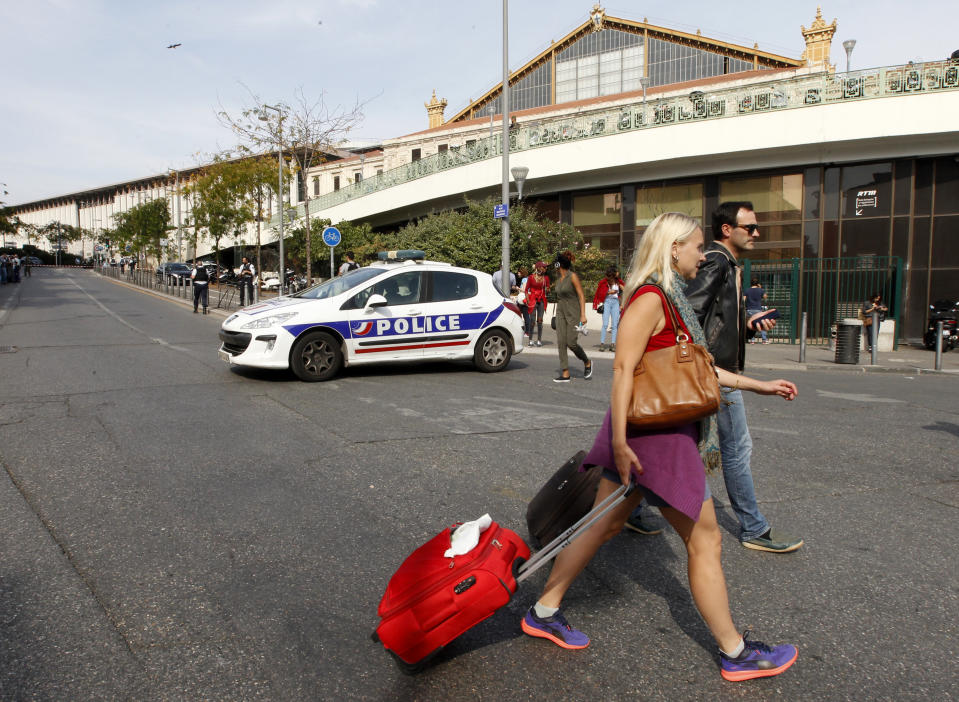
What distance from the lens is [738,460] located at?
157 inches

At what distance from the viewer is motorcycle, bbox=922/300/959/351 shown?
59.0ft

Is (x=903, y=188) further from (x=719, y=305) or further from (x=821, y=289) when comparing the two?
(x=719, y=305)

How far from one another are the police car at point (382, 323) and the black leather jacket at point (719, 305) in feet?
23.2

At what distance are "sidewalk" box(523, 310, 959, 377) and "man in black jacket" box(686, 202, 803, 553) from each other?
10085mm

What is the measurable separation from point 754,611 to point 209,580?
2570 millimetres

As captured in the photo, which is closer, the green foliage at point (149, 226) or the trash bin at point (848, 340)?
A: the trash bin at point (848, 340)

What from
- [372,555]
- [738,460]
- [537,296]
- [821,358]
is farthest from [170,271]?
[738,460]

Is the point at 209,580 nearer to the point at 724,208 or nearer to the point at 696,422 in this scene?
the point at 696,422

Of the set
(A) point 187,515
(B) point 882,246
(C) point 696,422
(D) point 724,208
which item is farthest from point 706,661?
(B) point 882,246

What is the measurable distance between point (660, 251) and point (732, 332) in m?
0.99

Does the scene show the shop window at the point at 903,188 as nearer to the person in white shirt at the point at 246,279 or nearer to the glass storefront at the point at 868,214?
the glass storefront at the point at 868,214

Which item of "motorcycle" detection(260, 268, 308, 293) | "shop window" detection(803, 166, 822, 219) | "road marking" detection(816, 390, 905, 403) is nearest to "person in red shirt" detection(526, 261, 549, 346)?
"road marking" detection(816, 390, 905, 403)

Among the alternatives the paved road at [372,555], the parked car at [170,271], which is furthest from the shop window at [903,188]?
the parked car at [170,271]

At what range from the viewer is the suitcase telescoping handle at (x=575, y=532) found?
2.91 m
